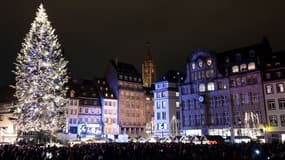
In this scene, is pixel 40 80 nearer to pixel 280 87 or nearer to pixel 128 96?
pixel 280 87

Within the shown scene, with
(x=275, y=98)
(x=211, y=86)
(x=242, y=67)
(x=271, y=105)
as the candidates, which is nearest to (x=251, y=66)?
(x=242, y=67)

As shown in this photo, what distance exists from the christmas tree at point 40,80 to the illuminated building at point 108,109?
62.4 meters

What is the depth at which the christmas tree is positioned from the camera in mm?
37031

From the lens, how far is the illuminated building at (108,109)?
333ft

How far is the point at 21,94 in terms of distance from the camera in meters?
37.1

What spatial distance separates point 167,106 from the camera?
92.7 meters

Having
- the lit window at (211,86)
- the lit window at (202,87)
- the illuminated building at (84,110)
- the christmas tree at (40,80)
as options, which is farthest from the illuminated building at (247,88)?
the christmas tree at (40,80)

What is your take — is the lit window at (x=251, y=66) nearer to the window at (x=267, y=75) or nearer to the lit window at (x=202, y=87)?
the window at (x=267, y=75)

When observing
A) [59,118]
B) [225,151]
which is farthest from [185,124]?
[225,151]

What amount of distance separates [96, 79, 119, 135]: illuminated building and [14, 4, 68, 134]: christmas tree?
62.4m

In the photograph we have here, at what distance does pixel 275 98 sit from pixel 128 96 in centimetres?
5245

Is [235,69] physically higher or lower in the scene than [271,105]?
higher

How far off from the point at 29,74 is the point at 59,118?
6.25 metres

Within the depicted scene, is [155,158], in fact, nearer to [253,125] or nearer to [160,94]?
[253,125]
